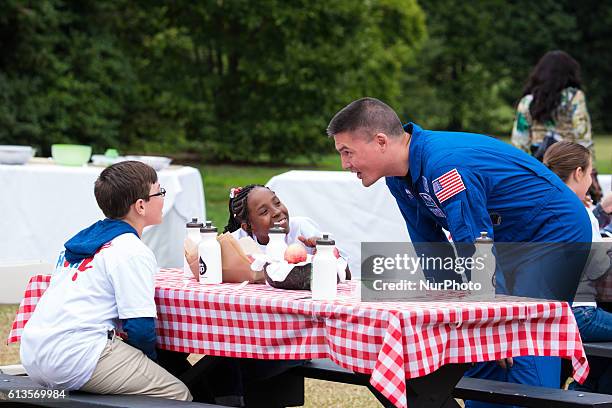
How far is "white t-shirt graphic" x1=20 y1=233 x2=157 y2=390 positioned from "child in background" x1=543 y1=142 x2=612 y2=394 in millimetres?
1890

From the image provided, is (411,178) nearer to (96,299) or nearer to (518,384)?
(518,384)

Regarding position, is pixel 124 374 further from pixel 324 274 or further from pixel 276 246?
pixel 324 274

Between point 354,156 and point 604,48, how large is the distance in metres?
44.3

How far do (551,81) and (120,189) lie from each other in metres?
4.80

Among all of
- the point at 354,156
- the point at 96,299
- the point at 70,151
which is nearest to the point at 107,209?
the point at 96,299

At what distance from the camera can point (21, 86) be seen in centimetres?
2034

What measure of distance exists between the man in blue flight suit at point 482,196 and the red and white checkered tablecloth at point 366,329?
29 centimetres

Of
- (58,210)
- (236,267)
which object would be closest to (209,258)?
(236,267)

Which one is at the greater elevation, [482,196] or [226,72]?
[482,196]

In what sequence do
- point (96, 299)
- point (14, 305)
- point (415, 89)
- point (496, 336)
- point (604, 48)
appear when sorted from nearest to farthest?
point (496, 336) < point (96, 299) < point (14, 305) < point (415, 89) < point (604, 48)

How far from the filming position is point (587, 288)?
5047 mm

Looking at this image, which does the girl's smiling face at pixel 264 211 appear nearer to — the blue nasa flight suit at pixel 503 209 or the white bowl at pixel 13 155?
the blue nasa flight suit at pixel 503 209

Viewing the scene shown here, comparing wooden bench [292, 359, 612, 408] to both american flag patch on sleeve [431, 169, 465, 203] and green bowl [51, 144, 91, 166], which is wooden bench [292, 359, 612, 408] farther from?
green bowl [51, 144, 91, 166]

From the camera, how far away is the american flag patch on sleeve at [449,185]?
4.00 metres
